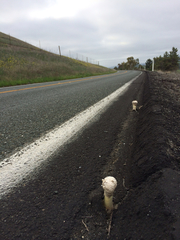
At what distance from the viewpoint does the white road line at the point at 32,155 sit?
3.63 feet

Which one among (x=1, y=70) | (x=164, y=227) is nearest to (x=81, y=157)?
(x=164, y=227)

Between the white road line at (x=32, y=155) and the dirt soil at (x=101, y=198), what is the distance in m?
0.10

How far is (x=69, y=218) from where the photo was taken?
825 millimetres

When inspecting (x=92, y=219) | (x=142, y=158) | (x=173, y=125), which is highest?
(x=173, y=125)

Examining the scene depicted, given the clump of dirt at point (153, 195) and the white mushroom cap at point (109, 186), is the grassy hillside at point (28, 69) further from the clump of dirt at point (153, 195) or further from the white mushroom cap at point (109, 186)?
the white mushroom cap at point (109, 186)

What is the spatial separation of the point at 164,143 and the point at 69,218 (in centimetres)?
95

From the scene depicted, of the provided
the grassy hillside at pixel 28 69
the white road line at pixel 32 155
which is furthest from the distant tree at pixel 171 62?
the white road line at pixel 32 155

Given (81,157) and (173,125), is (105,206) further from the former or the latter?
(173,125)

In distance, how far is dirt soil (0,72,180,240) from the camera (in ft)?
2.42

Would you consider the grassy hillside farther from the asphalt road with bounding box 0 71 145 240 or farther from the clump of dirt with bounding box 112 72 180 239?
the clump of dirt with bounding box 112 72 180 239

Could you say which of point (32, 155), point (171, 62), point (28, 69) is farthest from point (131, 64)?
point (32, 155)

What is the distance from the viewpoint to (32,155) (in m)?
1.41

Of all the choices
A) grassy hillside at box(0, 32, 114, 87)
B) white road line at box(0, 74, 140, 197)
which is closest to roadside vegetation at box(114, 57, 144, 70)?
grassy hillside at box(0, 32, 114, 87)

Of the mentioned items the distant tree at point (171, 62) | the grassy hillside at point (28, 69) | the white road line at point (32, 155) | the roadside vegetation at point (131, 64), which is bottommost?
the white road line at point (32, 155)
